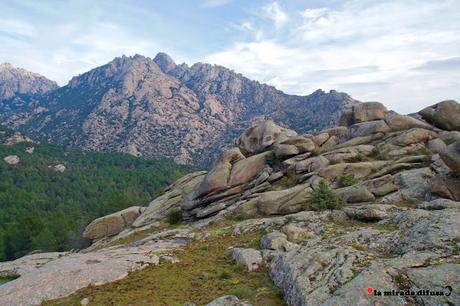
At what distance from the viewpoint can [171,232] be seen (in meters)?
39.2

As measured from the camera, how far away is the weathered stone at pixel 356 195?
3300cm

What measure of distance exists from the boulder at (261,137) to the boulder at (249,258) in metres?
28.6

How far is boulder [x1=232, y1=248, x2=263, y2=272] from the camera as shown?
2367 cm

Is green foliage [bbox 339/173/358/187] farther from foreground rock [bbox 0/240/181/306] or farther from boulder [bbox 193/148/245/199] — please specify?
foreground rock [bbox 0/240/181/306]

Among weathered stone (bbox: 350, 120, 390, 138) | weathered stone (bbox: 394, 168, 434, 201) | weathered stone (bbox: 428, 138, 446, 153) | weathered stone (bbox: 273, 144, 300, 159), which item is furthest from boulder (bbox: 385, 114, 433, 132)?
weathered stone (bbox: 394, 168, 434, 201)

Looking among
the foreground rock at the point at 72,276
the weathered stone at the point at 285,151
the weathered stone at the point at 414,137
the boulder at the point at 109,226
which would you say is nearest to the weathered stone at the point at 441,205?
the weathered stone at the point at 414,137

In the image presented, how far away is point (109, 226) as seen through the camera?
60.7 metres

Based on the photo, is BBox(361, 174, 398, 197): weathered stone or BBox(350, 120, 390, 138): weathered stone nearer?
BBox(361, 174, 398, 197): weathered stone

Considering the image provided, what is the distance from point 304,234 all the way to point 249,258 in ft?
18.2

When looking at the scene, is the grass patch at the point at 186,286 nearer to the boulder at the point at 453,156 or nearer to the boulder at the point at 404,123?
the boulder at the point at 453,156

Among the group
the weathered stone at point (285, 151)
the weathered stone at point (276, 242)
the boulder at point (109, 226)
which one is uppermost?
the weathered stone at point (285, 151)

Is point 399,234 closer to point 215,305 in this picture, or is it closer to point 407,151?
point 215,305

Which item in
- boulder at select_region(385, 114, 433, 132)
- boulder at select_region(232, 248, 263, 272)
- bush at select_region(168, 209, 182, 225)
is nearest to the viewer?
boulder at select_region(232, 248, 263, 272)

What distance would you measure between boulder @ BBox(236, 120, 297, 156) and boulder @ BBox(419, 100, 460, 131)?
19.8 m
